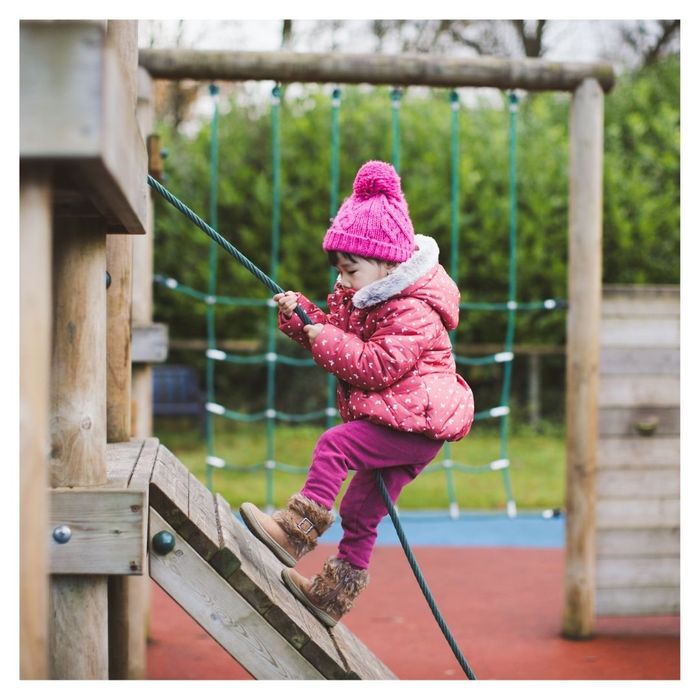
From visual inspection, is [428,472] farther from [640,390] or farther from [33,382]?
[33,382]

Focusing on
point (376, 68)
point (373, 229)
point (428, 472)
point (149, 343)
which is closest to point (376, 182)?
point (373, 229)

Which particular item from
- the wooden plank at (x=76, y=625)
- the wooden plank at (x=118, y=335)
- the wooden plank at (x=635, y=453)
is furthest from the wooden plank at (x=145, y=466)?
the wooden plank at (x=635, y=453)

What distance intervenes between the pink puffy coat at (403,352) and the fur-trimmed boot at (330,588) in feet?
1.43

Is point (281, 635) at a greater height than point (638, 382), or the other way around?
point (638, 382)

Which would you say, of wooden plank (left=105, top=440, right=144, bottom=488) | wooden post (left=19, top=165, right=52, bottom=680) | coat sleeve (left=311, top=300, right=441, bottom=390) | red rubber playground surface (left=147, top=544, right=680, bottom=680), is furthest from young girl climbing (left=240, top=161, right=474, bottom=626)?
red rubber playground surface (left=147, top=544, right=680, bottom=680)

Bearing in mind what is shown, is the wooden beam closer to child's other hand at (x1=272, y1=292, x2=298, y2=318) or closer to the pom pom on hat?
the pom pom on hat

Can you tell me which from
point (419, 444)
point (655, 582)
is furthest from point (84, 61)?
point (655, 582)

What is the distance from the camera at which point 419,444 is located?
2820mm

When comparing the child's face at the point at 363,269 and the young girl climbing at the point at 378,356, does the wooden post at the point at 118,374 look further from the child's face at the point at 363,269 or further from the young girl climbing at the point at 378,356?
the child's face at the point at 363,269

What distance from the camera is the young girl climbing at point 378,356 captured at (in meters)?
2.69

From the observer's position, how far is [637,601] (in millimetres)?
4883

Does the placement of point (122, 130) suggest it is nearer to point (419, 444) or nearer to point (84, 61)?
point (84, 61)

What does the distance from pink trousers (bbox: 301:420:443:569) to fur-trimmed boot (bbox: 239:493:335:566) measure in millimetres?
28

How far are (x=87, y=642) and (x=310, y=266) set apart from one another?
7844mm
